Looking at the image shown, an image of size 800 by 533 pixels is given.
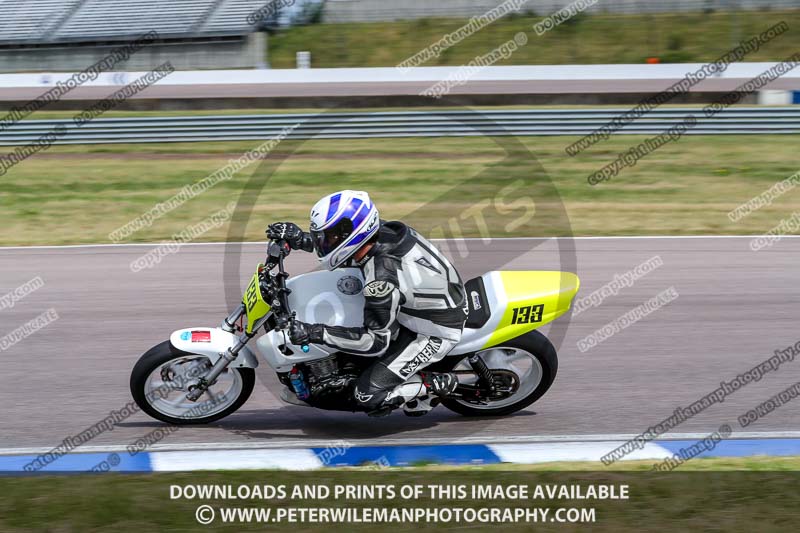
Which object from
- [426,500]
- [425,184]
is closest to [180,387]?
[426,500]

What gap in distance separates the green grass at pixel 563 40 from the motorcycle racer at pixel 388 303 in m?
32.4

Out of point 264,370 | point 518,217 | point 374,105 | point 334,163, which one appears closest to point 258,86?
point 374,105

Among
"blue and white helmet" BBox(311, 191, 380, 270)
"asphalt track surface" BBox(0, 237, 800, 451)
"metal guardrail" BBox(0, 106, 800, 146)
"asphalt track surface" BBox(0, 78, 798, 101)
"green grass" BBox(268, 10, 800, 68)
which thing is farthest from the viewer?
"green grass" BBox(268, 10, 800, 68)

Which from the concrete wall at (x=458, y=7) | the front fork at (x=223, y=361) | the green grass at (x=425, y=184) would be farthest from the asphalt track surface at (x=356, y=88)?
the front fork at (x=223, y=361)

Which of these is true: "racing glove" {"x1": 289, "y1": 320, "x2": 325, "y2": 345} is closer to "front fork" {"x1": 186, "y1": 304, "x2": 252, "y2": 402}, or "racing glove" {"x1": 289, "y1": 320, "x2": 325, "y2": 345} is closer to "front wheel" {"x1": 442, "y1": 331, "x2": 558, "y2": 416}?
"front fork" {"x1": 186, "y1": 304, "x2": 252, "y2": 402}

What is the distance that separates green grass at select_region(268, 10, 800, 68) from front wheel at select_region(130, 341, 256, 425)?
32499 mm

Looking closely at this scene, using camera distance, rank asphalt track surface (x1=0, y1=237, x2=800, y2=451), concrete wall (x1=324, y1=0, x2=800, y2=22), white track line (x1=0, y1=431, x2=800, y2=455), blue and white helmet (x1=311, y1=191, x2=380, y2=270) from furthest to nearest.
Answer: concrete wall (x1=324, y1=0, x2=800, y2=22)
asphalt track surface (x1=0, y1=237, x2=800, y2=451)
white track line (x1=0, y1=431, x2=800, y2=455)
blue and white helmet (x1=311, y1=191, x2=380, y2=270)

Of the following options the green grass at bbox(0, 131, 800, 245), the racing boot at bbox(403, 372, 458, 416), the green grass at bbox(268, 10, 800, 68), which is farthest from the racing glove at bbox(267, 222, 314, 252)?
the green grass at bbox(268, 10, 800, 68)

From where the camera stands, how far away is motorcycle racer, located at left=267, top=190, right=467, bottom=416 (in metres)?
5.74

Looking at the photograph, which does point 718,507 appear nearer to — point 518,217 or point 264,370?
point 264,370

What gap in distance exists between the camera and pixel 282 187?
16375mm

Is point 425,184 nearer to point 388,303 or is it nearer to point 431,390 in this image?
point 431,390

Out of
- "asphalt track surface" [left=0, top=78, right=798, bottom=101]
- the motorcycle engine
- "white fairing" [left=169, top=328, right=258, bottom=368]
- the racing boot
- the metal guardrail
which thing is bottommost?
"asphalt track surface" [left=0, top=78, right=798, bottom=101]

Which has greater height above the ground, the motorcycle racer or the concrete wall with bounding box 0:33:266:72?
the motorcycle racer
